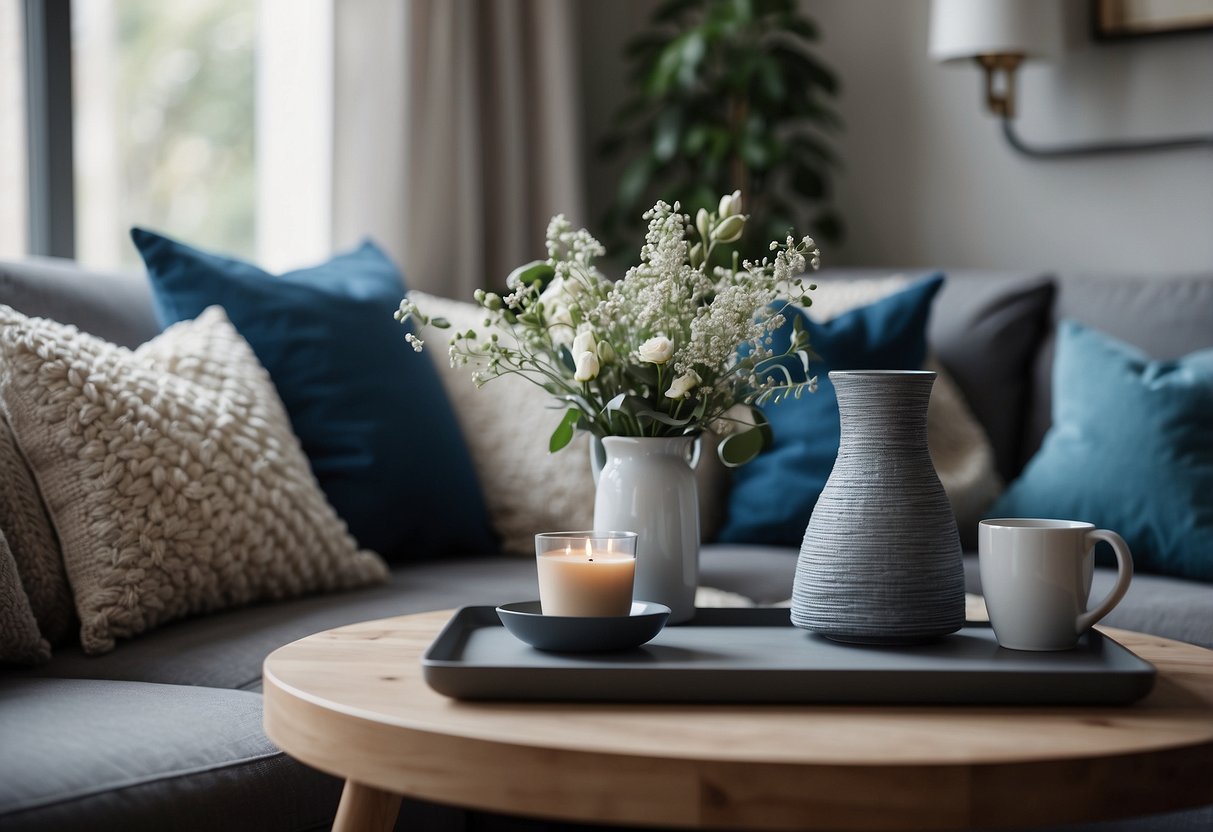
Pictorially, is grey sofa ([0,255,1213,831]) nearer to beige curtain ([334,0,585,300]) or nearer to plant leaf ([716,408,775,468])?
plant leaf ([716,408,775,468])

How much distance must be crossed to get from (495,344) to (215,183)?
2.45 metres

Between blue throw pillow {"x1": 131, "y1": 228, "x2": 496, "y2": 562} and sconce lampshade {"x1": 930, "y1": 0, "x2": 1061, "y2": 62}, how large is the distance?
4.43 ft

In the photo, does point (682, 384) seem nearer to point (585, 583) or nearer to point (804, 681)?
point (585, 583)

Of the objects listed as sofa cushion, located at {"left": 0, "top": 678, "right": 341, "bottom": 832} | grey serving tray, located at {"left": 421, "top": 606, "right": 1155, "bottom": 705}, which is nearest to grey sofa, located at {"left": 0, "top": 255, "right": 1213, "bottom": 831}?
sofa cushion, located at {"left": 0, "top": 678, "right": 341, "bottom": 832}

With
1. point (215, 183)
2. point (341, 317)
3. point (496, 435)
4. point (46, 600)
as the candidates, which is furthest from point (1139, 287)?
point (215, 183)

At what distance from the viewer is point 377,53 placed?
9.14 ft

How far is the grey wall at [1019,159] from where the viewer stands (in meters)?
2.66

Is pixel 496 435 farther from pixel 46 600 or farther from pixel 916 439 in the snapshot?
pixel 916 439

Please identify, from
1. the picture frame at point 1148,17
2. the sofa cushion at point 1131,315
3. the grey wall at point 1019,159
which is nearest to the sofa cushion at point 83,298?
the sofa cushion at point 1131,315

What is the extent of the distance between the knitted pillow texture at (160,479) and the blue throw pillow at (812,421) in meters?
0.75

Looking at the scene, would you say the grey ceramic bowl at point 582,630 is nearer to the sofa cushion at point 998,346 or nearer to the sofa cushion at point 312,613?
the sofa cushion at point 312,613

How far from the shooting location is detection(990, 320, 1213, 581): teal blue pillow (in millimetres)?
1886

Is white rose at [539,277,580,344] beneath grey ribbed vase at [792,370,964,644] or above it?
above

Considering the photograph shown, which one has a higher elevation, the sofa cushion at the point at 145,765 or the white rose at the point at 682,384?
the white rose at the point at 682,384
